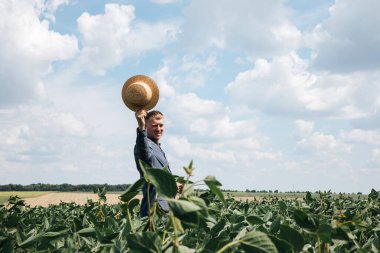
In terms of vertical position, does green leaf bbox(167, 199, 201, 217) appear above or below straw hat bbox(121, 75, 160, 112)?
below

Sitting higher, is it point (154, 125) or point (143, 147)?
point (154, 125)

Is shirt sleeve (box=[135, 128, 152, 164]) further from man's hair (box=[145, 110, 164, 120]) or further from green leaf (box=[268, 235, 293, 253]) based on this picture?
green leaf (box=[268, 235, 293, 253])

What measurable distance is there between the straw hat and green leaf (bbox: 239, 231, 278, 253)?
5588 mm

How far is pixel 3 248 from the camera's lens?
1655mm

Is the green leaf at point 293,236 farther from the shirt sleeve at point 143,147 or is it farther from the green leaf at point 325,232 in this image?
the shirt sleeve at point 143,147

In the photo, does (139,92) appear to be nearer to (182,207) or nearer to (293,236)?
(293,236)

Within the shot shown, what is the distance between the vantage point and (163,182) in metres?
1.04

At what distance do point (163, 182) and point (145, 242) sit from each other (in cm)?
16

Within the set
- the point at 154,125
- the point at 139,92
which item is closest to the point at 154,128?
the point at 154,125

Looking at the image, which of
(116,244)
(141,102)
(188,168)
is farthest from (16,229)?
(141,102)

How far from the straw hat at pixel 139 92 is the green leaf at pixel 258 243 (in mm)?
5588

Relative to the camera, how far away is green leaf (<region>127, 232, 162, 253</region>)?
109 centimetres

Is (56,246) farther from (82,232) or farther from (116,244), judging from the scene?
(116,244)

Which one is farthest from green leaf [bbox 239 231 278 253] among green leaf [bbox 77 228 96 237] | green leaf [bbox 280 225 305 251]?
green leaf [bbox 77 228 96 237]
